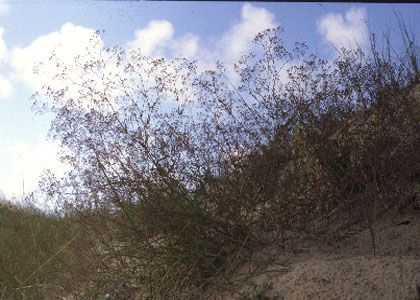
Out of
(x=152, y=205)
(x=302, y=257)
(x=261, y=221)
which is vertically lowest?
(x=302, y=257)

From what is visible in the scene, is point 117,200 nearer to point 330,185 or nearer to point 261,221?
point 261,221

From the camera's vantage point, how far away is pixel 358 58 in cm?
365

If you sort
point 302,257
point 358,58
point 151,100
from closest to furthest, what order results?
point 302,257, point 151,100, point 358,58

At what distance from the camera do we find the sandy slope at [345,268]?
2352 mm

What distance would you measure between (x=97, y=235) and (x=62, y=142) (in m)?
0.59

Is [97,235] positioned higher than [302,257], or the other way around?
[97,235]

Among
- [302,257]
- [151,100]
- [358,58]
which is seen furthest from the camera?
[358,58]

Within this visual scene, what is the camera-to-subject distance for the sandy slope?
2352mm

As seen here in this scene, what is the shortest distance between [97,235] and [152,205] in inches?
21.3

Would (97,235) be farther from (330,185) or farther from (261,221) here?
(330,185)

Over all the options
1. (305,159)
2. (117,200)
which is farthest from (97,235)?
(305,159)

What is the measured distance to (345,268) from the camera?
8.25ft

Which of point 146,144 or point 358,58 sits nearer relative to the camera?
point 146,144

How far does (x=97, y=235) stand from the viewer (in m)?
3.33
